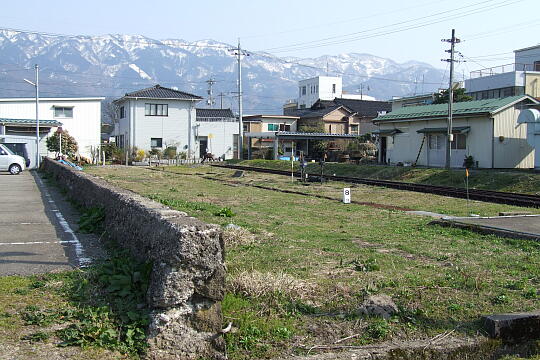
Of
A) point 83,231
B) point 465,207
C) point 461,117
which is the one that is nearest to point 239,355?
point 83,231

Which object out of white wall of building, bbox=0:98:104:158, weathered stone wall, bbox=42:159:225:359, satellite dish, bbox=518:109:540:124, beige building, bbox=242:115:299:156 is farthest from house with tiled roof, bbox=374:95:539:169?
weathered stone wall, bbox=42:159:225:359

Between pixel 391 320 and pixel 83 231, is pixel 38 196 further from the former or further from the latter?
pixel 391 320

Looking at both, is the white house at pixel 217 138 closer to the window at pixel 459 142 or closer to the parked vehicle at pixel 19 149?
the parked vehicle at pixel 19 149

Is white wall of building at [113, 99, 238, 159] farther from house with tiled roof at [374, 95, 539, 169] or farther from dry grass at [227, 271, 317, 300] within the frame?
dry grass at [227, 271, 317, 300]

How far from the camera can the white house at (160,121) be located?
55.6m

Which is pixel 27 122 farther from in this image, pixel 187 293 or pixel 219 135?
pixel 187 293

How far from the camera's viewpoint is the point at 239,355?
4.53 m

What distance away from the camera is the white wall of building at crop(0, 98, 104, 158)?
4906cm

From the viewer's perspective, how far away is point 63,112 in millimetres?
49969

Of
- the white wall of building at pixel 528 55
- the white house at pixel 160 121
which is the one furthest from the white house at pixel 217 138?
the white wall of building at pixel 528 55

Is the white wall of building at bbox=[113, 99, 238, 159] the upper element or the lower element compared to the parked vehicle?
upper

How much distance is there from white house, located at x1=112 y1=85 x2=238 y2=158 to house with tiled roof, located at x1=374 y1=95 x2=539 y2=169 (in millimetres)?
23806

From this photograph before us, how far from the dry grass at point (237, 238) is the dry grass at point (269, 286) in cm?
221

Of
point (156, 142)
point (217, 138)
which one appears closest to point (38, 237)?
point (156, 142)
